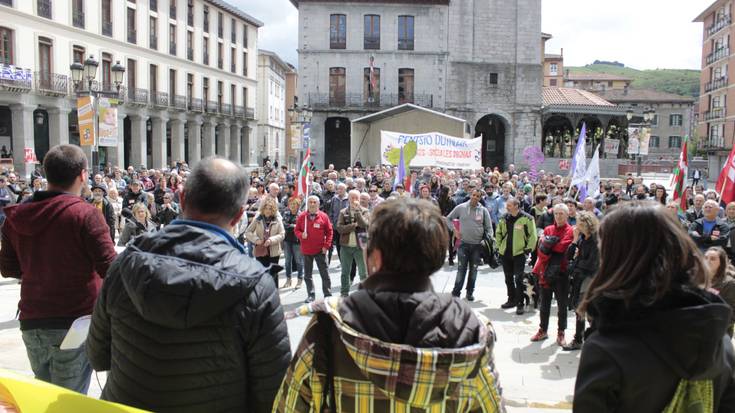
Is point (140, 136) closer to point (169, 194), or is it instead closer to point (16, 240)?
point (169, 194)

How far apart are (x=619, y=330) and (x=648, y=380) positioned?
16cm

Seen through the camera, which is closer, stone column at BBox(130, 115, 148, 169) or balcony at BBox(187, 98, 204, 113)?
stone column at BBox(130, 115, 148, 169)

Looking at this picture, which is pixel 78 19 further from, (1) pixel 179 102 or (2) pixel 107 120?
(2) pixel 107 120

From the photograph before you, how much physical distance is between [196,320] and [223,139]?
5331 centimetres

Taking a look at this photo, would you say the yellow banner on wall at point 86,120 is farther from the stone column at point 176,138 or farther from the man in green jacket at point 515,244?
the stone column at point 176,138

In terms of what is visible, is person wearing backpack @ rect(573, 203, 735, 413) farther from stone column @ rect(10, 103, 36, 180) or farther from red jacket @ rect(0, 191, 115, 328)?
stone column @ rect(10, 103, 36, 180)

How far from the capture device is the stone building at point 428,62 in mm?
38263

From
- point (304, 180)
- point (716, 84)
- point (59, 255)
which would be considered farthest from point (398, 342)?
point (716, 84)

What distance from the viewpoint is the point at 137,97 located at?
40.7 metres

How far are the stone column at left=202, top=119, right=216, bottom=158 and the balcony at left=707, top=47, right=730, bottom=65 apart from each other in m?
48.2

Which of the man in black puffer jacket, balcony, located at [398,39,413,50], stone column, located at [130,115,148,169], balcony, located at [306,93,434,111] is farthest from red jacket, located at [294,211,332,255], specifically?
stone column, located at [130,115,148,169]

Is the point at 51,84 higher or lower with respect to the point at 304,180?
higher

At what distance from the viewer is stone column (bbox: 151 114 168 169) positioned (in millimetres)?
43406

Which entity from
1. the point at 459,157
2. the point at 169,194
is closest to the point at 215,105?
the point at 459,157
